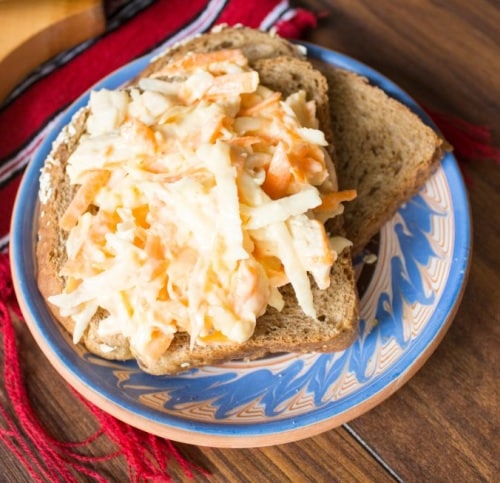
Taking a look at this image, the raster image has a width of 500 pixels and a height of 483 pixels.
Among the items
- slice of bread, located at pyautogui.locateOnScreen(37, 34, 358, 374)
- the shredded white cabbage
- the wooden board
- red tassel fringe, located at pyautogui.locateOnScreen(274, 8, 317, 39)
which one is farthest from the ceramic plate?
red tassel fringe, located at pyautogui.locateOnScreen(274, 8, 317, 39)

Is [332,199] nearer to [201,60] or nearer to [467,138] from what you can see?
[201,60]

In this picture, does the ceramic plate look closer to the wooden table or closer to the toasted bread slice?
the wooden table

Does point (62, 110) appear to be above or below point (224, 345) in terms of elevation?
above

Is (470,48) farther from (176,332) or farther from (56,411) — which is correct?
(56,411)

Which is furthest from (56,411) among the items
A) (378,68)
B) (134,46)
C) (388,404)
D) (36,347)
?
(378,68)

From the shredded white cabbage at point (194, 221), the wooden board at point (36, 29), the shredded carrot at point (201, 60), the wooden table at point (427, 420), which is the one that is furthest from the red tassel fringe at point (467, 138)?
the wooden board at point (36, 29)

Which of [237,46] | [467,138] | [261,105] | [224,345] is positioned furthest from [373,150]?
[224,345]
